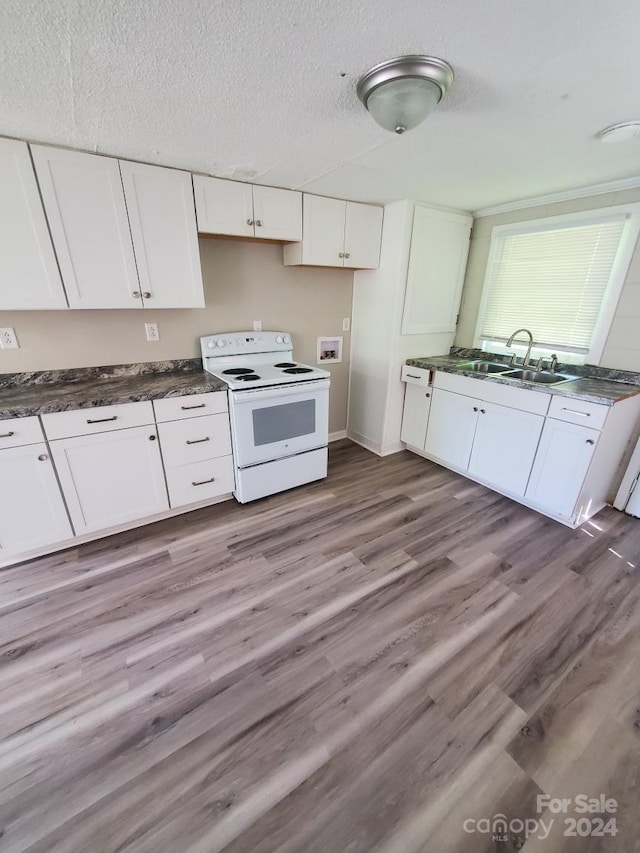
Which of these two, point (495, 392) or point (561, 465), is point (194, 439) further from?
point (561, 465)

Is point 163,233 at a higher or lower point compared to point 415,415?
higher

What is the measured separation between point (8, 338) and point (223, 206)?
151 cm

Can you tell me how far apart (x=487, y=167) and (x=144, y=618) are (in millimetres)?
2998

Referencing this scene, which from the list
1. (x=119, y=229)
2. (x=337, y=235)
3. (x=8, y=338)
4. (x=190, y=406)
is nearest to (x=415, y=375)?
(x=337, y=235)

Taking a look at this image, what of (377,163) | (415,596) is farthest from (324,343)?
(415,596)

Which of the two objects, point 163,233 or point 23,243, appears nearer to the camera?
point 23,243

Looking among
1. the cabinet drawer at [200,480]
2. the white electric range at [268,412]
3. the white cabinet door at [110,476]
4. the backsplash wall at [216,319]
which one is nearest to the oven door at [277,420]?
the white electric range at [268,412]

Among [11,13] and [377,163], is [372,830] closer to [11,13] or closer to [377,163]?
[11,13]

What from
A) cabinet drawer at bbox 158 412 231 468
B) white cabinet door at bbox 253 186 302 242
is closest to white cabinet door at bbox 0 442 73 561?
cabinet drawer at bbox 158 412 231 468

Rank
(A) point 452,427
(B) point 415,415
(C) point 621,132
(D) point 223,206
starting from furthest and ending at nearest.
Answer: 1. (B) point 415,415
2. (A) point 452,427
3. (D) point 223,206
4. (C) point 621,132

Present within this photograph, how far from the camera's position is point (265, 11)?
3.01 ft

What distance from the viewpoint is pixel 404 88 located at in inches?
46.7

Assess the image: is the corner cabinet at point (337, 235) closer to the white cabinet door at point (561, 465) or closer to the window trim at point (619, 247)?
the window trim at point (619, 247)

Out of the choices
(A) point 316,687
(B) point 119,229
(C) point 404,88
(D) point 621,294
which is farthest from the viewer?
(D) point 621,294
